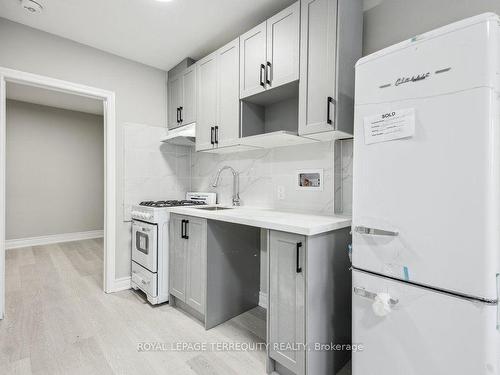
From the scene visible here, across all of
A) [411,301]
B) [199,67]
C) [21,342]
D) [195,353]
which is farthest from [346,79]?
[21,342]

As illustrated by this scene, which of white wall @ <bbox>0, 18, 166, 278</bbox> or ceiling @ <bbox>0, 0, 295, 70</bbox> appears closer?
ceiling @ <bbox>0, 0, 295, 70</bbox>

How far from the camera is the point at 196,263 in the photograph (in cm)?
218

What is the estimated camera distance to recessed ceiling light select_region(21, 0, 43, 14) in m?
1.97

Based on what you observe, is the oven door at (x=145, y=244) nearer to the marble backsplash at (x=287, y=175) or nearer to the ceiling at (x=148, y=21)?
the marble backsplash at (x=287, y=175)

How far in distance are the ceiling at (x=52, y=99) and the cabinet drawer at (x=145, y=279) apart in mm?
2766

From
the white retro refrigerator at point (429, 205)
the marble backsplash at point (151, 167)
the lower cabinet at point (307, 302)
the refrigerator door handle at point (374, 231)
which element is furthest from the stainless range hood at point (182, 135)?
the refrigerator door handle at point (374, 231)

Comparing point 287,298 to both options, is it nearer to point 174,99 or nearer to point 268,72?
point 268,72

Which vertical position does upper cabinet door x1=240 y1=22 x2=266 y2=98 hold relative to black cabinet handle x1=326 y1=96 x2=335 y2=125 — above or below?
above

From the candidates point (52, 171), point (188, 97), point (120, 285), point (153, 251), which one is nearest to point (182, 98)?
point (188, 97)

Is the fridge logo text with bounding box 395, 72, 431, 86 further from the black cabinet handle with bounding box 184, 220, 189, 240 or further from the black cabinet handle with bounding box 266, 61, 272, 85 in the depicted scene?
the black cabinet handle with bounding box 184, 220, 189, 240

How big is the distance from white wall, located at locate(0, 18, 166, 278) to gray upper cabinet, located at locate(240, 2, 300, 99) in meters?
1.37

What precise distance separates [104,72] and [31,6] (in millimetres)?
750

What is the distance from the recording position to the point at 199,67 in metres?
2.66

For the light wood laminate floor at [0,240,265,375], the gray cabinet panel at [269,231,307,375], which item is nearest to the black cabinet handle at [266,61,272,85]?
the gray cabinet panel at [269,231,307,375]
